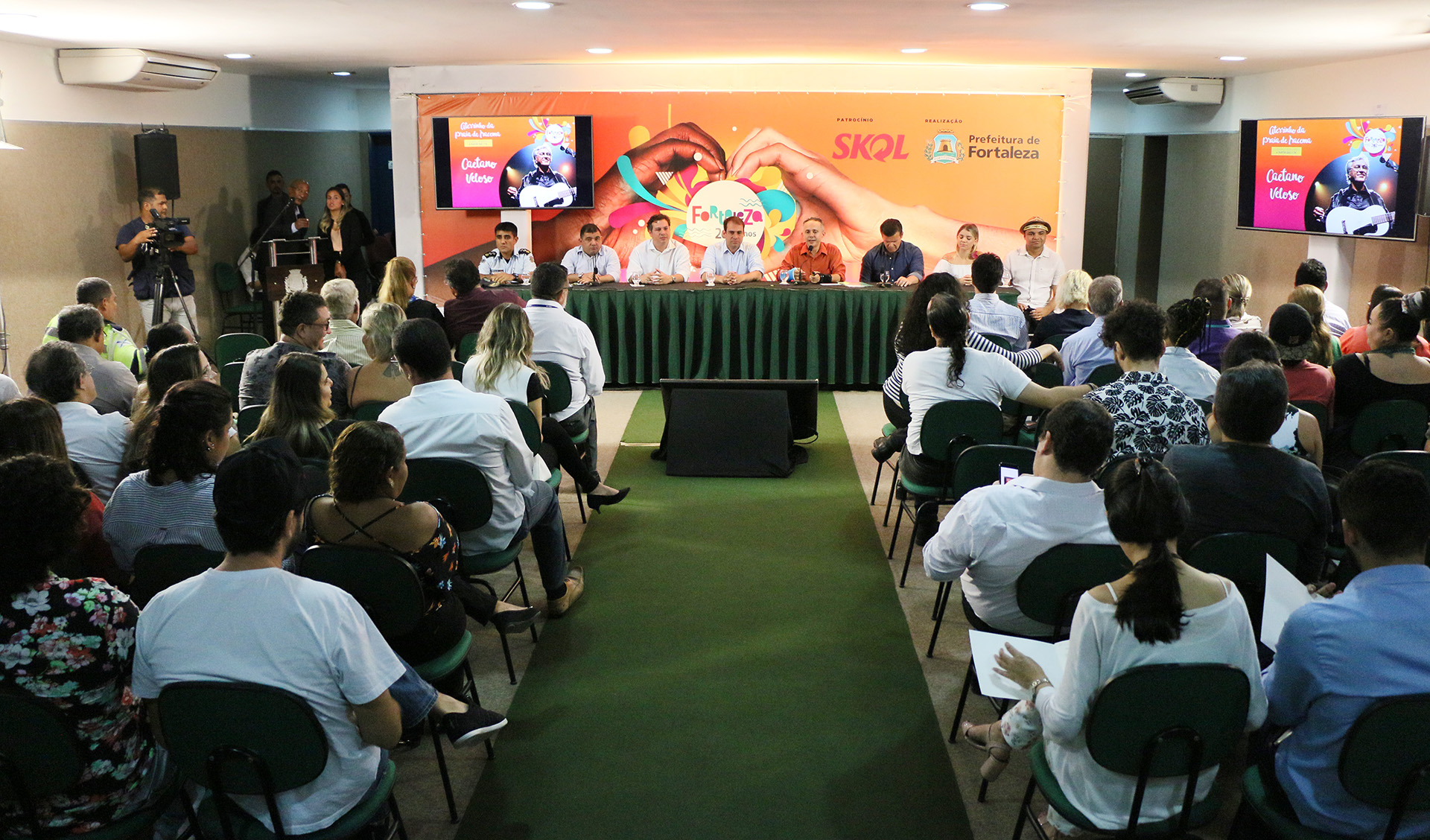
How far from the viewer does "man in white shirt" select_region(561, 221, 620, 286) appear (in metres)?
8.91

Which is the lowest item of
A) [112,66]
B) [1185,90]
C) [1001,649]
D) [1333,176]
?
[1001,649]

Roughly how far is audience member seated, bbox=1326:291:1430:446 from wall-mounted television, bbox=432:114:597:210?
7165mm

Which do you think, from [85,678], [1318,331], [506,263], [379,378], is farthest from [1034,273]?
[85,678]

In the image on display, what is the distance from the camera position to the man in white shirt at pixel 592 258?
29.2 feet

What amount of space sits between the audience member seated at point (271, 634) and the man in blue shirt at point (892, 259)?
6887mm

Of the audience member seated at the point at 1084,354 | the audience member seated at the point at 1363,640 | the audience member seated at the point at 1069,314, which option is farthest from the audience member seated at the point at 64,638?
the audience member seated at the point at 1069,314

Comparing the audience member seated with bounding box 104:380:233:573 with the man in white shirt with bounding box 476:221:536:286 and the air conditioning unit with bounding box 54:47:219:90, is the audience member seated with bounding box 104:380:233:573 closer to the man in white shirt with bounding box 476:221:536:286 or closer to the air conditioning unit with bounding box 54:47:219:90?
the man in white shirt with bounding box 476:221:536:286

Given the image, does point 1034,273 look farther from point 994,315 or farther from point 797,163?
point 994,315

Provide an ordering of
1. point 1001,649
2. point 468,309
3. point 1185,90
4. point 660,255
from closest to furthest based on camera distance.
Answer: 1. point 1001,649
2. point 468,309
3. point 660,255
4. point 1185,90

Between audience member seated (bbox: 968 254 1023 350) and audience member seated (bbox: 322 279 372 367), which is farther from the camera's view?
audience member seated (bbox: 968 254 1023 350)

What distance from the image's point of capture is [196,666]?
1956 mm

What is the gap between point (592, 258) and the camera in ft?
29.7

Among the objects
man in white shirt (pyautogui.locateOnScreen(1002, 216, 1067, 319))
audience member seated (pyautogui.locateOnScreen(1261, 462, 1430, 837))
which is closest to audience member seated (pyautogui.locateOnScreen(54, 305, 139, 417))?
audience member seated (pyautogui.locateOnScreen(1261, 462, 1430, 837))

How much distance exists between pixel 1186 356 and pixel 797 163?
21.6 feet
